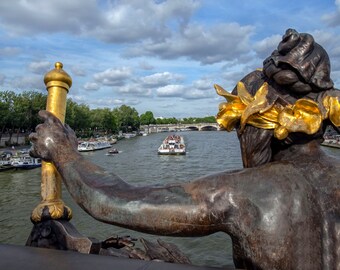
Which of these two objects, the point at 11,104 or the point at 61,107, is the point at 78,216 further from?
the point at 11,104

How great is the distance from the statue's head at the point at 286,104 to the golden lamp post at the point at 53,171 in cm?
80

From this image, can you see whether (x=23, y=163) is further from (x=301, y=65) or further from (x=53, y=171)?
(x=301, y=65)

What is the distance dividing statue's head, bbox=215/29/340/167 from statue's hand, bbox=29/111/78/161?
2.19 ft

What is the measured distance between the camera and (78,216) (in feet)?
50.3

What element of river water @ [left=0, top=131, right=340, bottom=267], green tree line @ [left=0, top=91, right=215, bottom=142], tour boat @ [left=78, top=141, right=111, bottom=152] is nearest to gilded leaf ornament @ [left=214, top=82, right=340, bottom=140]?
river water @ [left=0, top=131, right=340, bottom=267]

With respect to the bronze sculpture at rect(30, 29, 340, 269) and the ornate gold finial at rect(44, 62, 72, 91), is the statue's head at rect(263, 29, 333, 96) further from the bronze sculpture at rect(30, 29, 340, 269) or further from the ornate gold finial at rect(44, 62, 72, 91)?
the ornate gold finial at rect(44, 62, 72, 91)

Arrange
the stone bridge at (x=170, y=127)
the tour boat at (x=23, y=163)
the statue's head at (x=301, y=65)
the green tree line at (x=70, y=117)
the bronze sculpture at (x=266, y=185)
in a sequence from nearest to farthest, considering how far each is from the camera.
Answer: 1. the bronze sculpture at (x=266, y=185)
2. the statue's head at (x=301, y=65)
3. the tour boat at (x=23, y=163)
4. the green tree line at (x=70, y=117)
5. the stone bridge at (x=170, y=127)

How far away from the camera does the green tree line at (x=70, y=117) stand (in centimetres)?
4388

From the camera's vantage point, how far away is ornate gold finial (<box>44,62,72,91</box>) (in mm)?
2012

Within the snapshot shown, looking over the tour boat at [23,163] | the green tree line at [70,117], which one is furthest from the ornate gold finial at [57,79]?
the green tree line at [70,117]

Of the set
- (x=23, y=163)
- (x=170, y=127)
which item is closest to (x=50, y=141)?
(x=23, y=163)

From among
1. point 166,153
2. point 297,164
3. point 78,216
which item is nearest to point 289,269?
point 297,164

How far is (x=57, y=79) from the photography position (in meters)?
2.01

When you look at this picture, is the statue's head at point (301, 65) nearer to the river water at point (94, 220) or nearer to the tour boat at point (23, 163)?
the river water at point (94, 220)
